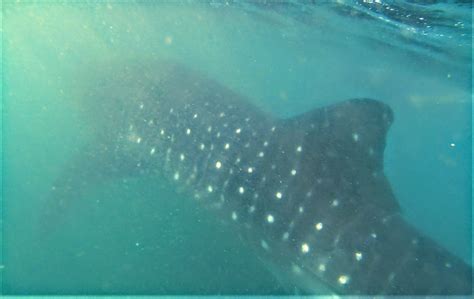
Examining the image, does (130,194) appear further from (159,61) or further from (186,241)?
(159,61)

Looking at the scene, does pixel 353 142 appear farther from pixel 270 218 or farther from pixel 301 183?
pixel 270 218

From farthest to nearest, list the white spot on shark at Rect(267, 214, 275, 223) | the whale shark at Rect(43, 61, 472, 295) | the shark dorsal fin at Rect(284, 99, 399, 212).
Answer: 1. the white spot on shark at Rect(267, 214, 275, 223)
2. the shark dorsal fin at Rect(284, 99, 399, 212)
3. the whale shark at Rect(43, 61, 472, 295)

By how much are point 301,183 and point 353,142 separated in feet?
2.56

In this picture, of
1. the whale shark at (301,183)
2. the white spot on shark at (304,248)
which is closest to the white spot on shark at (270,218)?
the whale shark at (301,183)

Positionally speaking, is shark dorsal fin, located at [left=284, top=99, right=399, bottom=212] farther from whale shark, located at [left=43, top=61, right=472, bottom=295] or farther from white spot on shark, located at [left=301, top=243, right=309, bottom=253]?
white spot on shark, located at [left=301, top=243, right=309, bottom=253]

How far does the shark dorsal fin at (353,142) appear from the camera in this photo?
13.8ft

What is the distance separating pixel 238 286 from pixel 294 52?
24777 mm

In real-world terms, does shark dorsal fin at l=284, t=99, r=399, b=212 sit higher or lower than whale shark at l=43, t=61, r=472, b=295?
higher

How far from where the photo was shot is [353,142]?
174 inches

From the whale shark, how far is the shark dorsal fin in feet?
0.04

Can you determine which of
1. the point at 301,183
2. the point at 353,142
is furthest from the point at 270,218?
the point at 353,142

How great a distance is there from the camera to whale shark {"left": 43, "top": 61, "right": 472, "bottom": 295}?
3654mm

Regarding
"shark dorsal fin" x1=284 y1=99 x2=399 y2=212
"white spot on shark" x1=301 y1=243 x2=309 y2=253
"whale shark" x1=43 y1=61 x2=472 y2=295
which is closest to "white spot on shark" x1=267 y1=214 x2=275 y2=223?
"whale shark" x1=43 y1=61 x2=472 y2=295

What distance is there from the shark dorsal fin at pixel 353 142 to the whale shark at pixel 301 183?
0.04ft
